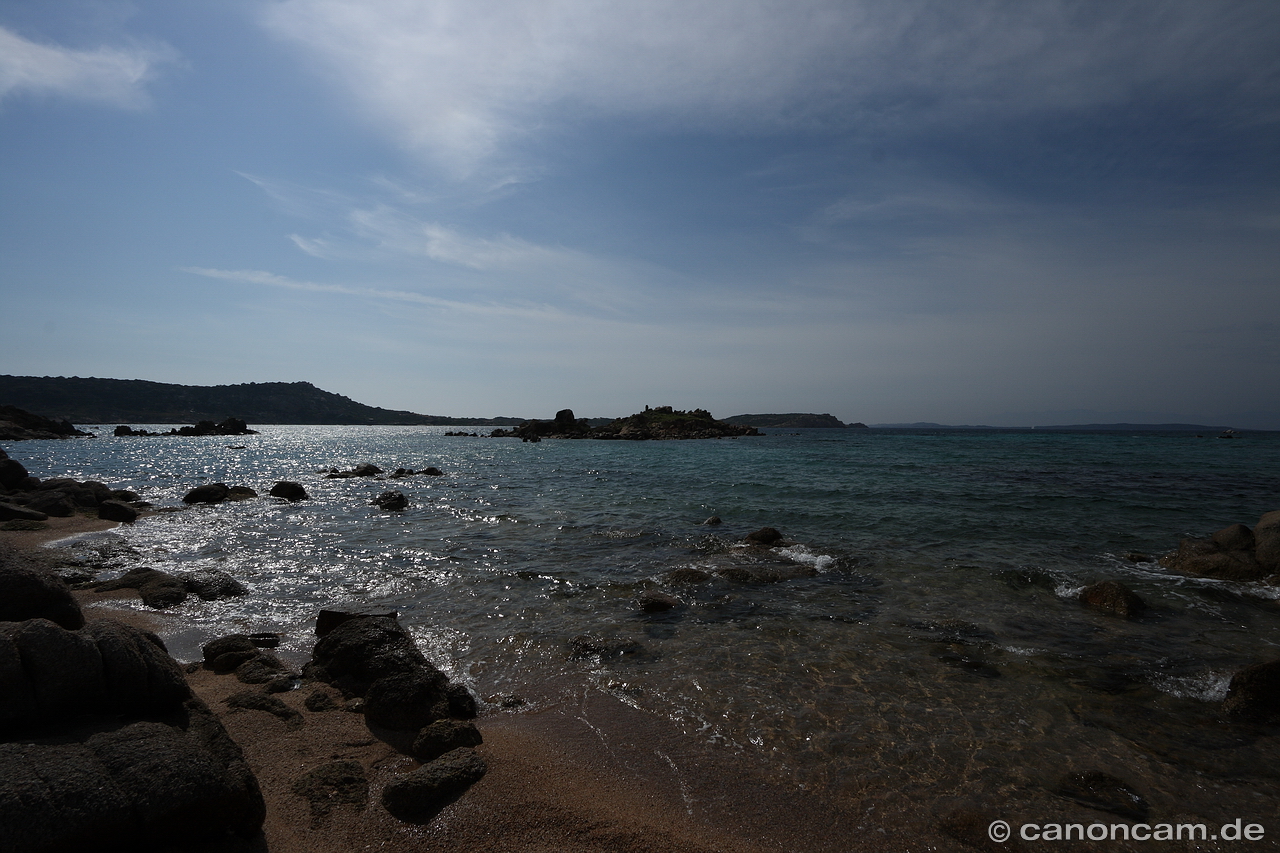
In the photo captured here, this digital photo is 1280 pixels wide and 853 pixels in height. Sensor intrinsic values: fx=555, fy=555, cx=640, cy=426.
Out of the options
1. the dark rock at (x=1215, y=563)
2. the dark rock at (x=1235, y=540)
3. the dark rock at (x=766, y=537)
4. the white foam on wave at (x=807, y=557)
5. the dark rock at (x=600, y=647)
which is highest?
the dark rock at (x=1235, y=540)

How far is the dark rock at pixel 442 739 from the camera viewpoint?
21.7 feet

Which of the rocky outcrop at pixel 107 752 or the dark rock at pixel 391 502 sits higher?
the rocky outcrop at pixel 107 752

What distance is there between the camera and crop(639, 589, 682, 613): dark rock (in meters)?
12.1

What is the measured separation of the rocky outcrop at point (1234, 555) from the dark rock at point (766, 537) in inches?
422

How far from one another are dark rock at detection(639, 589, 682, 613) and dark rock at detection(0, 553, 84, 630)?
9.36 meters

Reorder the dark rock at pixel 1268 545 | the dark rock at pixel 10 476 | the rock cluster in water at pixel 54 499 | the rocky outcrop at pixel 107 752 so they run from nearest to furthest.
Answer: the rocky outcrop at pixel 107 752, the dark rock at pixel 1268 545, the rock cluster in water at pixel 54 499, the dark rock at pixel 10 476

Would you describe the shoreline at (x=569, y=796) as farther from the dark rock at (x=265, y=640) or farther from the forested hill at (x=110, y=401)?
the forested hill at (x=110, y=401)

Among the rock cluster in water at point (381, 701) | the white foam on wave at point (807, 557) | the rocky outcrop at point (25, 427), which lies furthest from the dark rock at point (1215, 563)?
the rocky outcrop at point (25, 427)

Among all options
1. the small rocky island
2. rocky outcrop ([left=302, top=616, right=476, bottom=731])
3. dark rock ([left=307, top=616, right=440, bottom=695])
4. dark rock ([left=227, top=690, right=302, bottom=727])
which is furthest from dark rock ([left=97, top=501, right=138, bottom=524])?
the small rocky island

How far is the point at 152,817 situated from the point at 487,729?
3646mm

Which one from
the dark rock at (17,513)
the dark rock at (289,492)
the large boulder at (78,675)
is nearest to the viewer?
the large boulder at (78,675)

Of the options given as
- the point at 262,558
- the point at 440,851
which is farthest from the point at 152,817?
the point at 262,558

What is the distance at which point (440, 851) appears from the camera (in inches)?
201

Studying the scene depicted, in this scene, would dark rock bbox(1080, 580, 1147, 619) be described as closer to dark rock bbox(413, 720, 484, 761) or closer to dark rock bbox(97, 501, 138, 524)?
dark rock bbox(413, 720, 484, 761)
